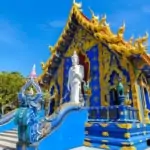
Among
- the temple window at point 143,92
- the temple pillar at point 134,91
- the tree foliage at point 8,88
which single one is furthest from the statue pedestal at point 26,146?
the tree foliage at point 8,88

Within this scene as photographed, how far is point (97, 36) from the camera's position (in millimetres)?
10344

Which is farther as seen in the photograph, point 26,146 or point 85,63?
point 85,63

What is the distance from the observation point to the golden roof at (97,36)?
863 centimetres

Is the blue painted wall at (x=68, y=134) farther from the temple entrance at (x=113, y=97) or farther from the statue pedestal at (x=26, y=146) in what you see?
the temple entrance at (x=113, y=97)

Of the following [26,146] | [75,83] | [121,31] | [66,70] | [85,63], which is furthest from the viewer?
[66,70]

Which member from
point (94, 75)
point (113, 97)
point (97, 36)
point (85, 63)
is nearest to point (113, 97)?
point (113, 97)

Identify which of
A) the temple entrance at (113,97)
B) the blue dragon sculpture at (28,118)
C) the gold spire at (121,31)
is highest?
the gold spire at (121,31)

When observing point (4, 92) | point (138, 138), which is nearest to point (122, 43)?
point (138, 138)

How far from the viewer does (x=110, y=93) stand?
10.1 m

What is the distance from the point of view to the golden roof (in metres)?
8.63

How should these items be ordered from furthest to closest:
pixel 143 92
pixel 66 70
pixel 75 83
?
pixel 66 70 → pixel 75 83 → pixel 143 92

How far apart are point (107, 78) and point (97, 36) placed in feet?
6.91

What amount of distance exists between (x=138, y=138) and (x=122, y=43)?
410 centimetres

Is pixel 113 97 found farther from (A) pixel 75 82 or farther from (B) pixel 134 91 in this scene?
(A) pixel 75 82
